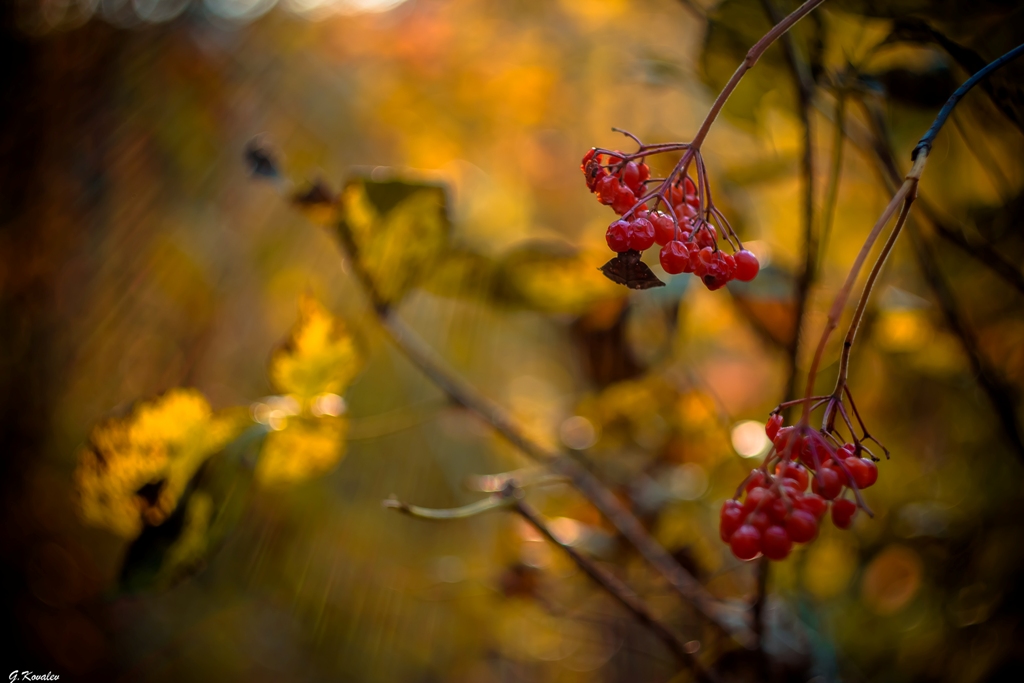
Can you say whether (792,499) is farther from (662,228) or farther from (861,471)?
(662,228)

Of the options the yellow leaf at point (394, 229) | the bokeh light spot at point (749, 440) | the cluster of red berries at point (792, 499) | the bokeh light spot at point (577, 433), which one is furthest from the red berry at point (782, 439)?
the bokeh light spot at point (577, 433)

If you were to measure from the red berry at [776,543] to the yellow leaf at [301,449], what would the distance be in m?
0.35

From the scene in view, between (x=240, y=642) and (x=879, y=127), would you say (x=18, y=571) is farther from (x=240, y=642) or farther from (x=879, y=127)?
(x=879, y=127)

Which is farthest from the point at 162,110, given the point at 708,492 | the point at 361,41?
the point at 708,492

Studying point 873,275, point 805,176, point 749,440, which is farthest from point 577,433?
point 873,275

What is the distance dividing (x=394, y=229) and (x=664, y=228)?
0.25 metres

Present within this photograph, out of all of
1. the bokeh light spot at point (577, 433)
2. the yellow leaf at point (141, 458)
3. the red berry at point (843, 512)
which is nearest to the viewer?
the red berry at point (843, 512)

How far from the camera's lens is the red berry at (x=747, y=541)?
35 centimetres

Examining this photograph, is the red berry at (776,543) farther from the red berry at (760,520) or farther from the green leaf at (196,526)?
the green leaf at (196,526)

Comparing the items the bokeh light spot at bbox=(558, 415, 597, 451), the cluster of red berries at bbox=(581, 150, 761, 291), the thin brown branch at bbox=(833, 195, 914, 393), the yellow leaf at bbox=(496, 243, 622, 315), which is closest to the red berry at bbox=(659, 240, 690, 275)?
the cluster of red berries at bbox=(581, 150, 761, 291)

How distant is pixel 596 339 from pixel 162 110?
146 cm

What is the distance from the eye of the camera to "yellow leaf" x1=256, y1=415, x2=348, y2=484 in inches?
20.8

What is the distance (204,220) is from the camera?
1.72 meters

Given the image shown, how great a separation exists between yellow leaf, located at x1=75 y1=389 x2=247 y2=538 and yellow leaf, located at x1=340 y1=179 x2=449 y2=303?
179mm
